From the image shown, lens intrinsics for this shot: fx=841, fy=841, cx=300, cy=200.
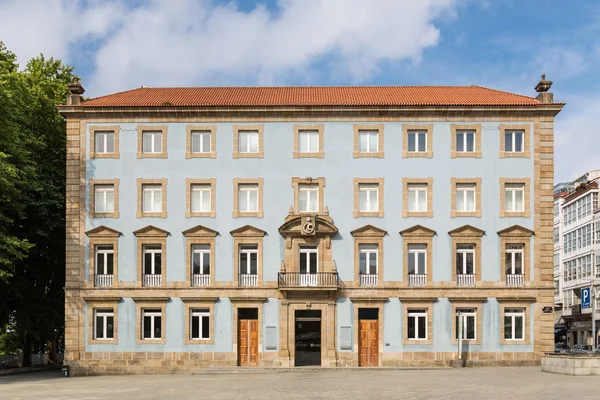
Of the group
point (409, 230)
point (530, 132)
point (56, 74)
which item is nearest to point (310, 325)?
point (409, 230)

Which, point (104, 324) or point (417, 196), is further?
point (417, 196)

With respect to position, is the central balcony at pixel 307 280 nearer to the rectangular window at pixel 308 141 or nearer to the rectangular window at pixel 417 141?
the rectangular window at pixel 308 141

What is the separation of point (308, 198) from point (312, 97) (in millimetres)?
6120

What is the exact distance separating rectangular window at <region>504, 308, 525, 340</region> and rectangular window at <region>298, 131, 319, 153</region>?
13.3 metres

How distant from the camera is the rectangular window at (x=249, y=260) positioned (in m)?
44.5

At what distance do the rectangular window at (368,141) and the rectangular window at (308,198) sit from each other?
3.29 metres

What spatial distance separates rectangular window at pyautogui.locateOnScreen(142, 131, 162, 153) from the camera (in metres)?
45.4

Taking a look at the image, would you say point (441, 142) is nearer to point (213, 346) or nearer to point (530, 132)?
point (530, 132)

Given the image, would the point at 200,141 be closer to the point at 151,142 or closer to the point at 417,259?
the point at 151,142

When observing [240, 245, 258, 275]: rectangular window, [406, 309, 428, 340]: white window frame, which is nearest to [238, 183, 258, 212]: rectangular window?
[240, 245, 258, 275]: rectangular window

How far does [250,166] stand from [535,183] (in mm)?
15174

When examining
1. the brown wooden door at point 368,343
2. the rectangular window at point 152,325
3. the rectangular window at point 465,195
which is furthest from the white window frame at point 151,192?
the rectangular window at point 465,195

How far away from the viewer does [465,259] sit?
4444 centimetres

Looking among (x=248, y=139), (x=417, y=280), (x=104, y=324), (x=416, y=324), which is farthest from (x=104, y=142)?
(x=416, y=324)
